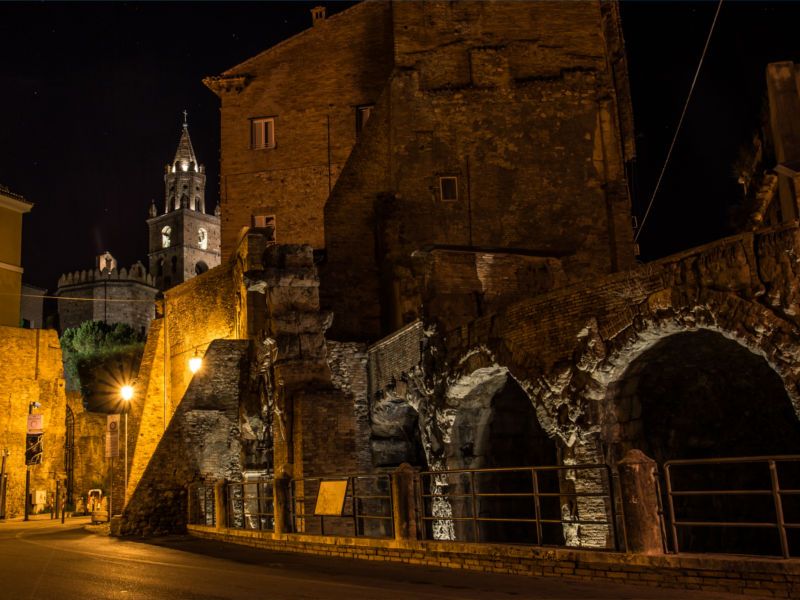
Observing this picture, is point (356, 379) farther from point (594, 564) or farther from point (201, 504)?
point (594, 564)

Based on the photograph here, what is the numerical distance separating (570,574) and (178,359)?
24077 mm

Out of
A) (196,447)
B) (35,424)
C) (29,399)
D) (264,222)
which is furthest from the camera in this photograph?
(29,399)

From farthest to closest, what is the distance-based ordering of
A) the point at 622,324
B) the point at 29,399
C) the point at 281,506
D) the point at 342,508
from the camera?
the point at 29,399 < the point at 281,506 < the point at 622,324 < the point at 342,508

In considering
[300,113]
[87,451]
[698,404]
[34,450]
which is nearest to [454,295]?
[698,404]

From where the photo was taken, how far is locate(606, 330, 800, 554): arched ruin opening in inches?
573

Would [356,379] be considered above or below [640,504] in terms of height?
above

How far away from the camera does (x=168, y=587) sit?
927 centimetres

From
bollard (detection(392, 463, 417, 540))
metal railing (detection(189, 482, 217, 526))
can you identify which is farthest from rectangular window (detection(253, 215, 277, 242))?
bollard (detection(392, 463, 417, 540))

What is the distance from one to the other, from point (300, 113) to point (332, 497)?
21.2 metres

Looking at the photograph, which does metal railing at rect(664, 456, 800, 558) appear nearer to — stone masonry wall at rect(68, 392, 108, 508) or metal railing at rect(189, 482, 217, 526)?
metal railing at rect(189, 482, 217, 526)

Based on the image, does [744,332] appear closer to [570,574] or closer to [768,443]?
[768,443]

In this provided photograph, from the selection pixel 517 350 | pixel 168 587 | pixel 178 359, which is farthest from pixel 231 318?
pixel 168 587

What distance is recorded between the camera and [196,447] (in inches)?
849

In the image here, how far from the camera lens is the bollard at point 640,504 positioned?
8570mm
